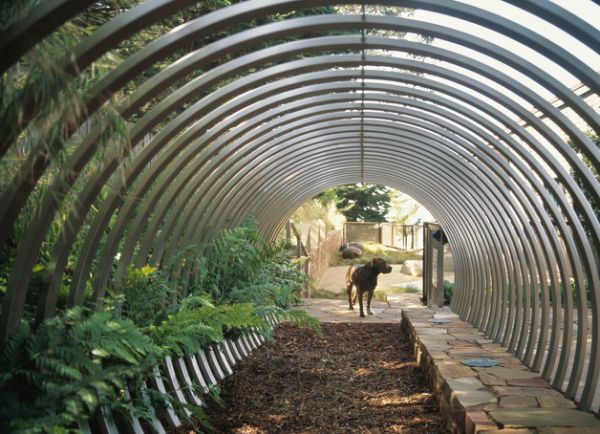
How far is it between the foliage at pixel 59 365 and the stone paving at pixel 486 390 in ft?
8.75

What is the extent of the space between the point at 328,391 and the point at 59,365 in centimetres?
457

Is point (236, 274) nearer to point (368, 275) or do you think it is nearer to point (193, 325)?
point (193, 325)

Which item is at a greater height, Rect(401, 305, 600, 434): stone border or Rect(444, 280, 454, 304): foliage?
Rect(444, 280, 454, 304): foliage

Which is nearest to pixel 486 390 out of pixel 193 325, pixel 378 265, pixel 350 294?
pixel 193 325

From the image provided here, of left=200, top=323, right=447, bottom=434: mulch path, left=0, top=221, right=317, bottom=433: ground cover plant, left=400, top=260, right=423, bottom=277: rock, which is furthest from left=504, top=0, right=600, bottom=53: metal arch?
left=400, top=260, right=423, bottom=277: rock

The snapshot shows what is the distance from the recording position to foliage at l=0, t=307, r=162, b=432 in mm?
3309

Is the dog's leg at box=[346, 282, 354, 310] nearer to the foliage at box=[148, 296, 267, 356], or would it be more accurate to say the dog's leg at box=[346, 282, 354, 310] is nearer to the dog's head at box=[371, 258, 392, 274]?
the dog's head at box=[371, 258, 392, 274]

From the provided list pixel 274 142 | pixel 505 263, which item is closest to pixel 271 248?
pixel 274 142

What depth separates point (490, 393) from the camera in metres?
5.92

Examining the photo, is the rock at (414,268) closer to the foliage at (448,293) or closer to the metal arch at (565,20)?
the foliage at (448,293)

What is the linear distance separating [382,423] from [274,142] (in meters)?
3.94

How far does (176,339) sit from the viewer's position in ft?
16.0

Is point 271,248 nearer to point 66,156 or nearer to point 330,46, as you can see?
point 330,46

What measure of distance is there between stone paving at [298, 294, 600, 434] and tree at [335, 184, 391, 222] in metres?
20.9
